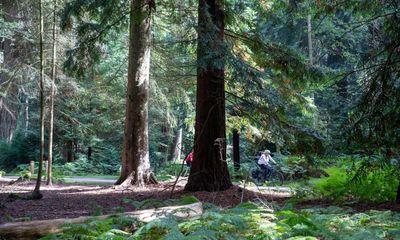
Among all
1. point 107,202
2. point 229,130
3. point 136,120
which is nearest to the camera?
point 107,202

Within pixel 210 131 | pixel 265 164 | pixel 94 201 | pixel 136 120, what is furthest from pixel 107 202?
pixel 265 164

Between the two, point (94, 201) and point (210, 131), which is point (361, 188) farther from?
point (94, 201)

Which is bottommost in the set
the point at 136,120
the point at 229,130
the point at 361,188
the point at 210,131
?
the point at 361,188

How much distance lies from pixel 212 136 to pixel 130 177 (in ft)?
10.4

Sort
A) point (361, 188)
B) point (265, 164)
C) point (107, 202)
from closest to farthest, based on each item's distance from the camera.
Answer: point (361, 188)
point (107, 202)
point (265, 164)

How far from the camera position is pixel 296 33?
26.4 meters

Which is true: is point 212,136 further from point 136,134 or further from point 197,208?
point 197,208

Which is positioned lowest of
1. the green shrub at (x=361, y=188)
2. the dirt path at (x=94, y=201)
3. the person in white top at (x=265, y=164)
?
the dirt path at (x=94, y=201)

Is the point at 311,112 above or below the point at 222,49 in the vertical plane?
below

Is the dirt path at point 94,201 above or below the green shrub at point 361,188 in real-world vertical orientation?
below

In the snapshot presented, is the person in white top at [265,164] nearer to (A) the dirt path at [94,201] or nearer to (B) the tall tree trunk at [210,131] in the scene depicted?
(A) the dirt path at [94,201]

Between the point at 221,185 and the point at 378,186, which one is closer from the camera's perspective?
the point at 378,186

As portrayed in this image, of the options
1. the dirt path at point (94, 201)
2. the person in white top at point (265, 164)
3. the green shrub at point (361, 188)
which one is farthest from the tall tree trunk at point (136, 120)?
the green shrub at point (361, 188)

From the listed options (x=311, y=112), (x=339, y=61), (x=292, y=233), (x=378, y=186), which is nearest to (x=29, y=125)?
(x=339, y=61)
